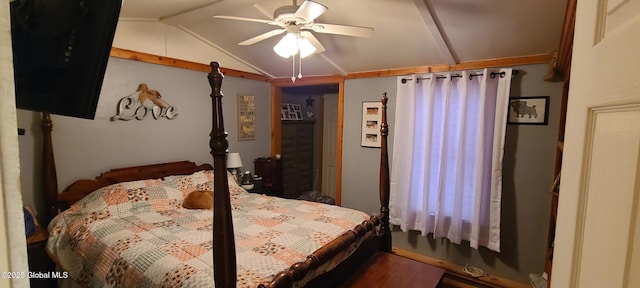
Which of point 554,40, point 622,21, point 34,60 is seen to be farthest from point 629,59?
point 554,40

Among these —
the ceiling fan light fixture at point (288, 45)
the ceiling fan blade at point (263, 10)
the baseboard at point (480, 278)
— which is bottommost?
the baseboard at point (480, 278)

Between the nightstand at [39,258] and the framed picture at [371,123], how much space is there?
3.15m

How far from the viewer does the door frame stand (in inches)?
153

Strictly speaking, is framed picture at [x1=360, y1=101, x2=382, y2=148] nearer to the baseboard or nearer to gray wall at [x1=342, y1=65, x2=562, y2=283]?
→ gray wall at [x1=342, y1=65, x2=562, y2=283]

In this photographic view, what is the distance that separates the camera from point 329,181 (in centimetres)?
567

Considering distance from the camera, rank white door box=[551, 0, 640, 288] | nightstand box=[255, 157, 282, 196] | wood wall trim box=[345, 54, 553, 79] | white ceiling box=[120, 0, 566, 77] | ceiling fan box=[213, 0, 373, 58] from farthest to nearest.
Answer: nightstand box=[255, 157, 282, 196]
wood wall trim box=[345, 54, 553, 79]
white ceiling box=[120, 0, 566, 77]
ceiling fan box=[213, 0, 373, 58]
white door box=[551, 0, 640, 288]

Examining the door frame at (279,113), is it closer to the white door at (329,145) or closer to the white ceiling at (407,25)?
the white ceiling at (407,25)

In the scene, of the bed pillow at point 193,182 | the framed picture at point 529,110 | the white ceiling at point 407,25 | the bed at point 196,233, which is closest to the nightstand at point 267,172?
the bed pillow at point 193,182

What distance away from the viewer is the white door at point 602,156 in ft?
1.29

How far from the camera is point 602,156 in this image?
482 mm

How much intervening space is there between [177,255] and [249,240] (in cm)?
45

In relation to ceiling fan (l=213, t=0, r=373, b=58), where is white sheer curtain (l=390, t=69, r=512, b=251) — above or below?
below

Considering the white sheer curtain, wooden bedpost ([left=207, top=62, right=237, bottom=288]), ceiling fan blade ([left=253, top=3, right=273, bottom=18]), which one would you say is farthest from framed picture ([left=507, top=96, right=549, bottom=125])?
wooden bedpost ([left=207, top=62, right=237, bottom=288])

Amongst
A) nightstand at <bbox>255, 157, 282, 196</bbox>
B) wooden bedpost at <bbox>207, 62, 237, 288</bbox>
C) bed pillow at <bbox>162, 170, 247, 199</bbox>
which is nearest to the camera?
wooden bedpost at <bbox>207, 62, 237, 288</bbox>
